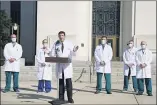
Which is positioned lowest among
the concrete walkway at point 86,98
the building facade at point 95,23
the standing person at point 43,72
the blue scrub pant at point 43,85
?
the concrete walkway at point 86,98

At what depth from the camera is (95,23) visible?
1067 inches

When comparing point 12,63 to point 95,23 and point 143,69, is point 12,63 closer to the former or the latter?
point 143,69

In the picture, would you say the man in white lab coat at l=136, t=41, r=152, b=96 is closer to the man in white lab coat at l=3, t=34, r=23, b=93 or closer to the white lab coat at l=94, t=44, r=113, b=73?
the white lab coat at l=94, t=44, r=113, b=73

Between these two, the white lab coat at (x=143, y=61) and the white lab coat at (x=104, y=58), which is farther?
the white lab coat at (x=104, y=58)

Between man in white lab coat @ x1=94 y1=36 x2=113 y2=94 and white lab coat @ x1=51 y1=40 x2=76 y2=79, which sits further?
man in white lab coat @ x1=94 y1=36 x2=113 y2=94

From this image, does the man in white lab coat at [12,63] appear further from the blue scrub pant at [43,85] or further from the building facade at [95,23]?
the building facade at [95,23]

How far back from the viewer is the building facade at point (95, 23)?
80.0 ft

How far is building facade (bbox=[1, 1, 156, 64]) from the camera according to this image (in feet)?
80.0

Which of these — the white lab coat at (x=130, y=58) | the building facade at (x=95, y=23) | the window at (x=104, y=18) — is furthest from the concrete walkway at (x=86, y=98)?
the window at (x=104, y=18)

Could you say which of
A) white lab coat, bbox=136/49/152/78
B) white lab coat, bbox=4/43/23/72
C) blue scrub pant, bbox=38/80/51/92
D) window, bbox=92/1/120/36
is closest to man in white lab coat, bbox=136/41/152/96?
white lab coat, bbox=136/49/152/78

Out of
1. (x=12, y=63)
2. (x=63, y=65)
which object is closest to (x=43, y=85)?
(x=12, y=63)

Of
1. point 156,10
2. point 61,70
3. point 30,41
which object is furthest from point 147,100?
point 30,41

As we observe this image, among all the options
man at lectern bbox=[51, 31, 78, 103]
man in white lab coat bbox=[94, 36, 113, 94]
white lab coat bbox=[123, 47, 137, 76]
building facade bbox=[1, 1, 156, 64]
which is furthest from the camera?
building facade bbox=[1, 1, 156, 64]

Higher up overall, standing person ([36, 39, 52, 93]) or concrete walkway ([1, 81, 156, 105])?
standing person ([36, 39, 52, 93])
